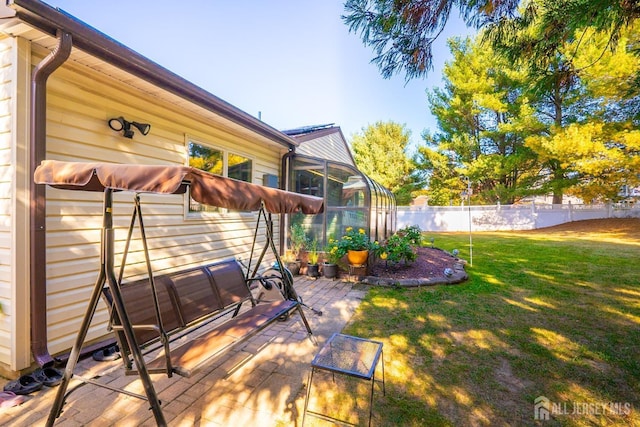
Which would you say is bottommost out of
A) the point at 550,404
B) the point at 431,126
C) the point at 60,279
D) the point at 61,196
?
the point at 550,404

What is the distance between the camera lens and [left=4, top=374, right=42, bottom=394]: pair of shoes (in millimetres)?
2422

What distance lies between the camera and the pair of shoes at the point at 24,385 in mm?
2422

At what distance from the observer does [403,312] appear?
4.38 metres

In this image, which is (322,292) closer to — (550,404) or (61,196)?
(550,404)

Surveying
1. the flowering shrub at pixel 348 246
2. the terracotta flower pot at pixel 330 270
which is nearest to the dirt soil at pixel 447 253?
the flowering shrub at pixel 348 246

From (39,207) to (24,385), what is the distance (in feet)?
4.98

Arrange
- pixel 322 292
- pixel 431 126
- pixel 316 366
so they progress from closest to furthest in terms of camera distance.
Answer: pixel 316 366, pixel 322 292, pixel 431 126

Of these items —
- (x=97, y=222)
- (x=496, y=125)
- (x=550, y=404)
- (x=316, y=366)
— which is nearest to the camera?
(x=316, y=366)

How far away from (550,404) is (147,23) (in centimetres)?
926

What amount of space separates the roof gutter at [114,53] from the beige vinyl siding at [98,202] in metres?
0.35

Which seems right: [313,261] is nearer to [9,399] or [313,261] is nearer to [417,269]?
[417,269]

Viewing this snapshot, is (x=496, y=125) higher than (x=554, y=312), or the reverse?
(x=496, y=125)

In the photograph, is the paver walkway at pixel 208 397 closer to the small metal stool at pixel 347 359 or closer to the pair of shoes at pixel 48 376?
the pair of shoes at pixel 48 376

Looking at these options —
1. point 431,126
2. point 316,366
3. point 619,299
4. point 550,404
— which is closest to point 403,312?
point 550,404
